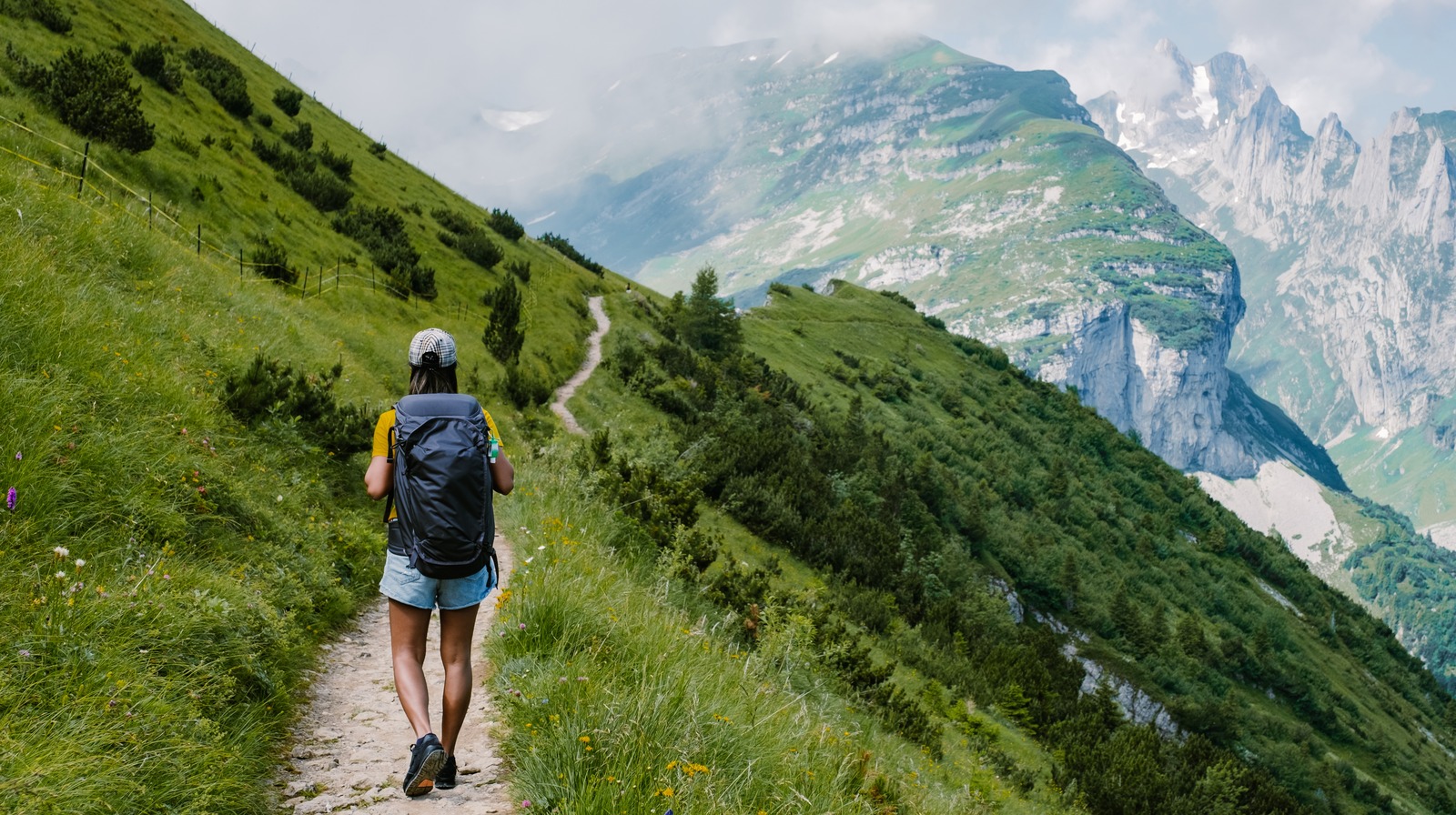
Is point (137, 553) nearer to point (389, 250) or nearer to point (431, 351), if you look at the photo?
point (431, 351)

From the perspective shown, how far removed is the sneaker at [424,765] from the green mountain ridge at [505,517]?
0.45 m

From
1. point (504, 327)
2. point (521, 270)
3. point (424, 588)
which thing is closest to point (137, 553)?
point (424, 588)

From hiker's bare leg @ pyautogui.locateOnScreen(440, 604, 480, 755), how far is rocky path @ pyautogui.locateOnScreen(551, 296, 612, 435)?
19665mm

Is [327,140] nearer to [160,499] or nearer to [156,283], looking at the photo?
[156,283]

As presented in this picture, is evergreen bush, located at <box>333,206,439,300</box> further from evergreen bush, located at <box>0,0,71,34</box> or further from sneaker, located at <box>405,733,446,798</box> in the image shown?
sneaker, located at <box>405,733,446,798</box>

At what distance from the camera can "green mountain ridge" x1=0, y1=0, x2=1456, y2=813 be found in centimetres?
409

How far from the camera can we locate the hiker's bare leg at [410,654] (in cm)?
436

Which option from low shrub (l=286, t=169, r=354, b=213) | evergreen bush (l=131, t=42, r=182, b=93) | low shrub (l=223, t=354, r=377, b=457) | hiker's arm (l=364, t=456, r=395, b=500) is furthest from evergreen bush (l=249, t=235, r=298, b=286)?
hiker's arm (l=364, t=456, r=395, b=500)

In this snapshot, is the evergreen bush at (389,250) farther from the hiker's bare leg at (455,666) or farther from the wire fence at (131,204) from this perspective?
the hiker's bare leg at (455,666)

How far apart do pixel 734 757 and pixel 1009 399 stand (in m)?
86.9

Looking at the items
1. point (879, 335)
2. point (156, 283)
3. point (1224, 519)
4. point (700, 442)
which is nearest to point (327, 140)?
point (700, 442)

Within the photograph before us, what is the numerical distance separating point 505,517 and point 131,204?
1308 cm

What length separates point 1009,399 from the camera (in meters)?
85.6

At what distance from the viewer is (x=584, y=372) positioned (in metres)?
32.5
